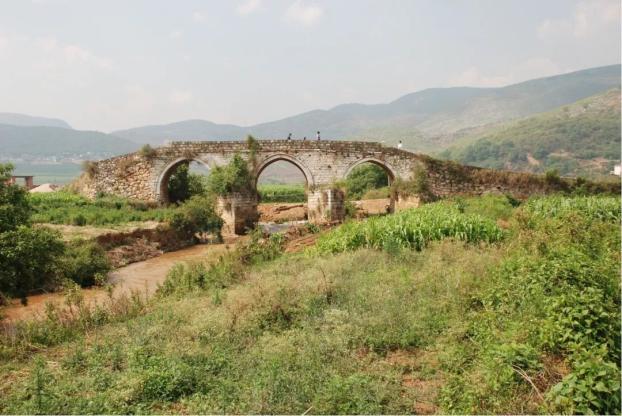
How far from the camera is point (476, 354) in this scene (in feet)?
18.5

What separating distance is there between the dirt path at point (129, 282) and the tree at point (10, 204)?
75.2 inches

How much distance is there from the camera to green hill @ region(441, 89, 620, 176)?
74.7 m

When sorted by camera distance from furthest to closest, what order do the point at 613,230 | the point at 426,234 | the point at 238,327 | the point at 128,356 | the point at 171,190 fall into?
the point at 171,190
the point at 426,234
the point at 613,230
the point at 238,327
the point at 128,356

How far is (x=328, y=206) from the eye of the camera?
2547 centimetres

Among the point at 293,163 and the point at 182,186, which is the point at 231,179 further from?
the point at 182,186

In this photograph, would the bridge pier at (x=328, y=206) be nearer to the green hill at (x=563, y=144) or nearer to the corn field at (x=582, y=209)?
the corn field at (x=582, y=209)

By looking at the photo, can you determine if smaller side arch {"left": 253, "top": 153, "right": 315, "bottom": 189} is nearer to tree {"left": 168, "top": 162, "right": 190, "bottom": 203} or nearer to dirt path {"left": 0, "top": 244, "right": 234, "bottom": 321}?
tree {"left": 168, "top": 162, "right": 190, "bottom": 203}

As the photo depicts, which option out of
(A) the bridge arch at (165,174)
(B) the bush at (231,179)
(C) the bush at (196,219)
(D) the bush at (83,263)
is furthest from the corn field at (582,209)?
(A) the bridge arch at (165,174)

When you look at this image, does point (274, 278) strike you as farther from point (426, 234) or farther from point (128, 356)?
point (426, 234)

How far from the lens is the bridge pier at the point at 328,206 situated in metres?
25.2

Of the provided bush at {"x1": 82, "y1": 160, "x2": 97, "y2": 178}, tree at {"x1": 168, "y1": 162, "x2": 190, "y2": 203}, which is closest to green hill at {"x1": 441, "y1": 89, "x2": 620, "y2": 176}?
tree at {"x1": 168, "y1": 162, "x2": 190, "y2": 203}

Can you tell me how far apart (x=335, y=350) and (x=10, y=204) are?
8766mm

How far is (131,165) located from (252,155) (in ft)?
23.7

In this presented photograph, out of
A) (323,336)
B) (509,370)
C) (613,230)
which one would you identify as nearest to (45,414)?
(323,336)
